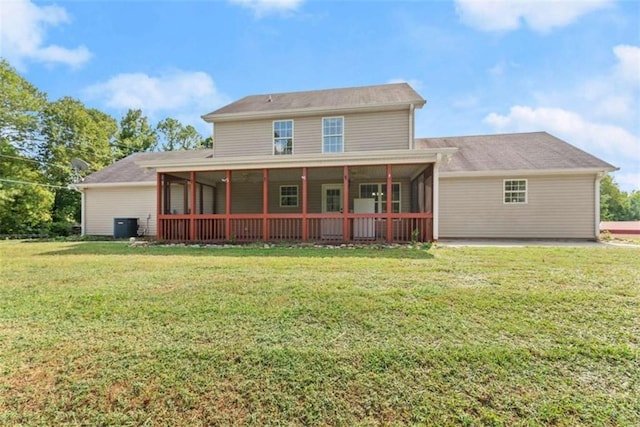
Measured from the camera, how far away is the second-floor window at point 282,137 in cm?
1223

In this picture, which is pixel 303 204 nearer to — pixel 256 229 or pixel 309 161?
pixel 309 161

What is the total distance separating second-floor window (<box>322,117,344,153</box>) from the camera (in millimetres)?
11750

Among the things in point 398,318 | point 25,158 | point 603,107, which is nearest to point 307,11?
point 398,318

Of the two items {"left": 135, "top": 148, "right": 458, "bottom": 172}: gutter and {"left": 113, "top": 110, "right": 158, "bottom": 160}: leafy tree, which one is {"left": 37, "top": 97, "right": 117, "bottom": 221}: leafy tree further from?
{"left": 135, "top": 148, "right": 458, "bottom": 172}: gutter

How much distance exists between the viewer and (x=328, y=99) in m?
12.7

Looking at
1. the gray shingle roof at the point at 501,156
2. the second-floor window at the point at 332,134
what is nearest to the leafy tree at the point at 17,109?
the gray shingle roof at the point at 501,156

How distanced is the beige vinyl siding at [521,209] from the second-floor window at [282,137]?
20.6 feet

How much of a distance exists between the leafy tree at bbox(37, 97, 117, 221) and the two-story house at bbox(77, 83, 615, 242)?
Answer: 13.5 metres

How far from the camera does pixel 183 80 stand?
21469mm

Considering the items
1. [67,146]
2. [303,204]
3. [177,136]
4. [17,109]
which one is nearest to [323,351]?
[303,204]

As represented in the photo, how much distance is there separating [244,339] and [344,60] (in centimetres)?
1411

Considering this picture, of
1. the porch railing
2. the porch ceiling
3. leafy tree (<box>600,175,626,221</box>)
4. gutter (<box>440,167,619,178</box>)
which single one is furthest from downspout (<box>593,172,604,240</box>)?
leafy tree (<box>600,175,626,221</box>)

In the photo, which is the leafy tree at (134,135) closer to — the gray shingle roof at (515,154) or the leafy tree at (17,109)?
the leafy tree at (17,109)

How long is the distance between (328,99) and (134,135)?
1119 inches
